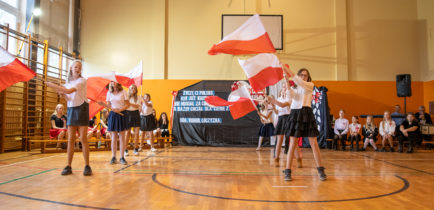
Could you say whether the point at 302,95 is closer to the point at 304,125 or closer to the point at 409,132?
the point at 304,125

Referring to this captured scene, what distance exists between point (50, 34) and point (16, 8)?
4.53ft

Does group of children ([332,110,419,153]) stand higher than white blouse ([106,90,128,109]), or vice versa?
white blouse ([106,90,128,109])

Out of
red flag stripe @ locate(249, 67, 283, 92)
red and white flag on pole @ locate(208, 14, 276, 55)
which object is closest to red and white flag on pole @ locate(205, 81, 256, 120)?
red flag stripe @ locate(249, 67, 283, 92)

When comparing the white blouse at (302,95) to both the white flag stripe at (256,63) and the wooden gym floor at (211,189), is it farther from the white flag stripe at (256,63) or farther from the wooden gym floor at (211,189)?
the white flag stripe at (256,63)

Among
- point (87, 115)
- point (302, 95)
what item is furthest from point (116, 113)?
point (302, 95)

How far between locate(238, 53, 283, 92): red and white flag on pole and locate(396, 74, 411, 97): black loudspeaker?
6.39m

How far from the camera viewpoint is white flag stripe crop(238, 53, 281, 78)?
527 cm

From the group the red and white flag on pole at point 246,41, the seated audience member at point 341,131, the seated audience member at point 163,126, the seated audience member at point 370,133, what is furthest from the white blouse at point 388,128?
the seated audience member at point 163,126

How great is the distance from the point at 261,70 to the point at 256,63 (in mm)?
156

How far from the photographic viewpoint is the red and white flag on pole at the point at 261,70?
208 inches

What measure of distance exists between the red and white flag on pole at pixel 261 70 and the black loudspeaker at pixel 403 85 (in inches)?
251

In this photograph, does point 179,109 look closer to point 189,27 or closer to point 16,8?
point 189,27

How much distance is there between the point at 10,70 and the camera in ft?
11.6

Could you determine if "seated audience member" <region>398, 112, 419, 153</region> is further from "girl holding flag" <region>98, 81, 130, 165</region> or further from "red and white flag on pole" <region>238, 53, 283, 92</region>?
"girl holding flag" <region>98, 81, 130, 165</region>
